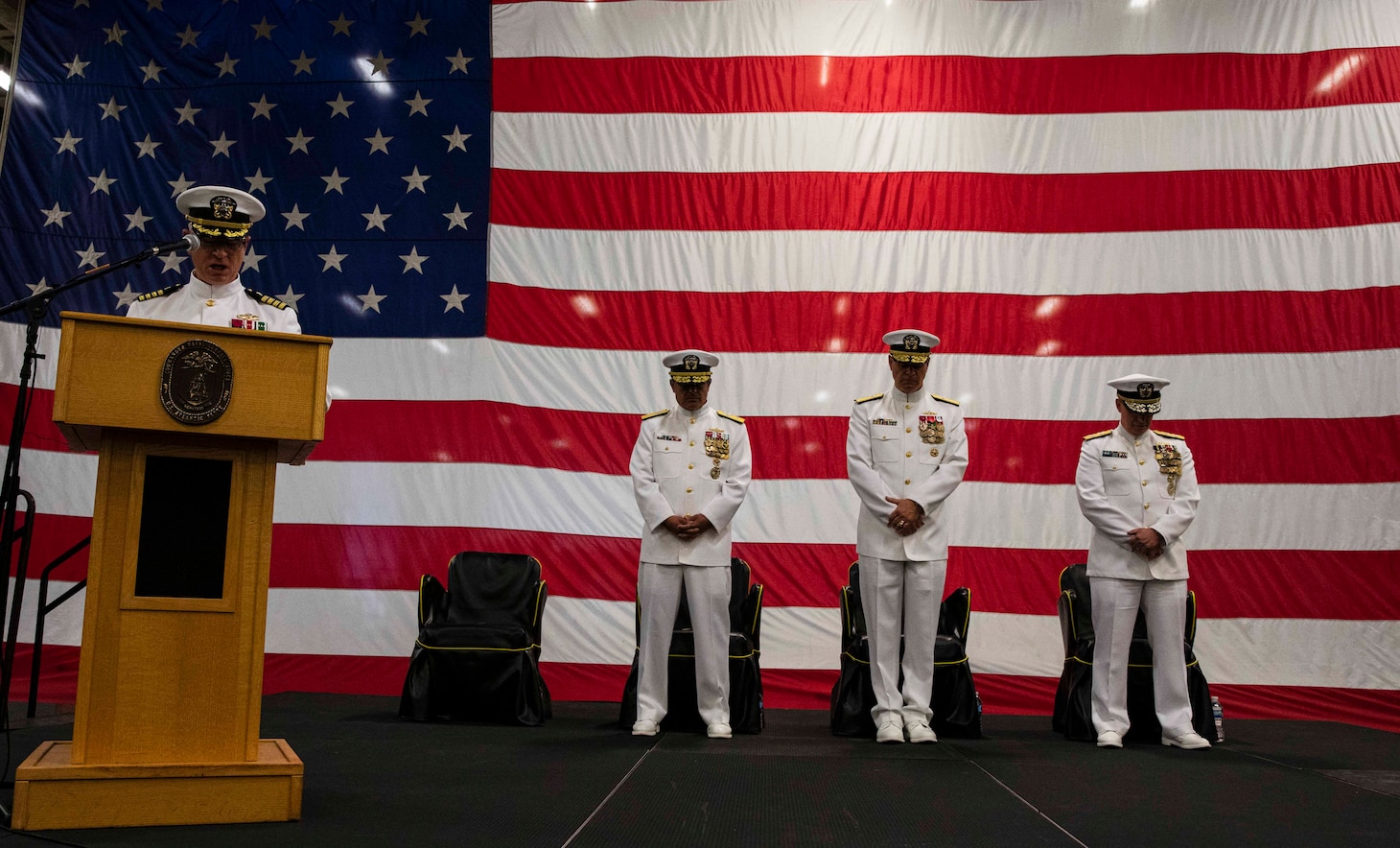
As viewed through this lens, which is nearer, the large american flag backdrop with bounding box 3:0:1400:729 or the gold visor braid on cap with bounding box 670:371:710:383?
the gold visor braid on cap with bounding box 670:371:710:383

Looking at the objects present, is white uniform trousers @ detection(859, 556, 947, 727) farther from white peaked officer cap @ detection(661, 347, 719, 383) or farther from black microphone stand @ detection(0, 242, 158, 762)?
black microphone stand @ detection(0, 242, 158, 762)

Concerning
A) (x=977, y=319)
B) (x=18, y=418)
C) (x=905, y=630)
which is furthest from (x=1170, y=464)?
(x=18, y=418)

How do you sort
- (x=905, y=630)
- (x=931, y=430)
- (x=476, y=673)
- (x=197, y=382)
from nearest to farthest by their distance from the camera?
(x=197, y=382)
(x=905, y=630)
(x=931, y=430)
(x=476, y=673)

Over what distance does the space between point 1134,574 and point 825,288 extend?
2.37m

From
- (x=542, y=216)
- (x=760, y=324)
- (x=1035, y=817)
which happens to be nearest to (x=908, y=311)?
(x=760, y=324)

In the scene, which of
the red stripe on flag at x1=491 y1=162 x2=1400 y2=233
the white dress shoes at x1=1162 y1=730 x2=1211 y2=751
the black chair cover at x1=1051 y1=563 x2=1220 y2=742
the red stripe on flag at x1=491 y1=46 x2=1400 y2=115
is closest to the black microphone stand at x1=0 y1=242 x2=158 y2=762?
the red stripe on flag at x1=491 y1=162 x2=1400 y2=233

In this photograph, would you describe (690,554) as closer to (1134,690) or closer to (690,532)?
(690,532)

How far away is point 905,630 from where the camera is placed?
4.20 meters

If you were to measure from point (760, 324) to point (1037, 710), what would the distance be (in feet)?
8.40

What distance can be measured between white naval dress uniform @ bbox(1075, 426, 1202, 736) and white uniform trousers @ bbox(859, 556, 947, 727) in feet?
2.34

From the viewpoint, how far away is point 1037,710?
212 inches

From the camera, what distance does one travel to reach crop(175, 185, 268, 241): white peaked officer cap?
2.72 meters

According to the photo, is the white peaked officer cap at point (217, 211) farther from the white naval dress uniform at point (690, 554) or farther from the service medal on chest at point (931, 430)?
the service medal on chest at point (931, 430)

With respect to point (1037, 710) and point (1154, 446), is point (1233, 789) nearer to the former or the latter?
point (1154, 446)
